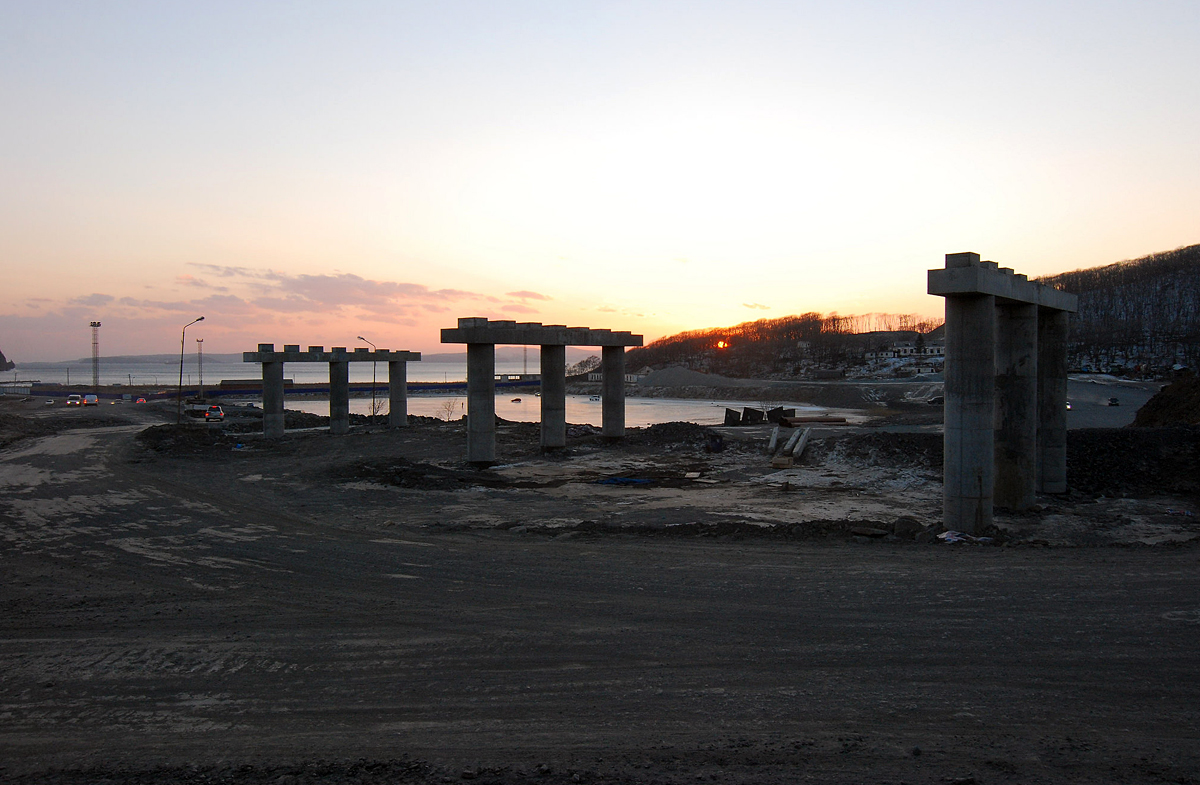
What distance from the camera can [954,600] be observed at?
9.91 metres

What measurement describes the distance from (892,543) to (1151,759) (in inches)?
322

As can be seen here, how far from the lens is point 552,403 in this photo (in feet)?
105

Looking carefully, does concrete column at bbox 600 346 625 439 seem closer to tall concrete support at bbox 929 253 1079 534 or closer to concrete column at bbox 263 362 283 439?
tall concrete support at bbox 929 253 1079 534

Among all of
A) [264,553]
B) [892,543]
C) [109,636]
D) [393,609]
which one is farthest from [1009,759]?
[264,553]

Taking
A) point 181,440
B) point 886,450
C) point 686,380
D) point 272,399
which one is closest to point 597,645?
point 886,450

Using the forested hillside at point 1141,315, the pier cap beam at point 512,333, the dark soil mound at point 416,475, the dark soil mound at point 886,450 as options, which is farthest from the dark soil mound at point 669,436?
the forested hillside at point 1141,315

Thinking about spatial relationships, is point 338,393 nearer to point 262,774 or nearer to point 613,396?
point 613,396

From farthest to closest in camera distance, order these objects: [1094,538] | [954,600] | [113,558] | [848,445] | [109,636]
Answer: [848,445] → [1094,538] → [113,558] → [954,600] → [109,636]

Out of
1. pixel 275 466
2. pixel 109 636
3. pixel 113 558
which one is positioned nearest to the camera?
pixel 109 636

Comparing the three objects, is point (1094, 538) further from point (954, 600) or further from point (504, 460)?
point (504, 460)

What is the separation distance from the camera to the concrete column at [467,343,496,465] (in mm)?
27844

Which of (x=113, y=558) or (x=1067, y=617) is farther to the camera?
(x=113, y=558)

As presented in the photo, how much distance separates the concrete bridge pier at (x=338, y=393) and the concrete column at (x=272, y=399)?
113 inches

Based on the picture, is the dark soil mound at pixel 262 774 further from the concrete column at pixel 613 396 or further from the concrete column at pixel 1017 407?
the concrete column at pixel 613 396
